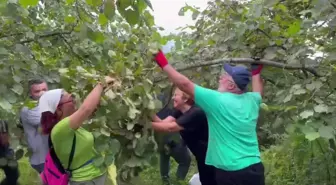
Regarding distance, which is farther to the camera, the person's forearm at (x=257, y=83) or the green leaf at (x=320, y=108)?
the person's forearm at (x=257, y=83)

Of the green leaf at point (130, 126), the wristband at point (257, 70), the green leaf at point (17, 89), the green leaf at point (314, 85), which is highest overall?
the green leaf at point (17, 89)

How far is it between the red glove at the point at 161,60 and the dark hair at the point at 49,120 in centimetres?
71

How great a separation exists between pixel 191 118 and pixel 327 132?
113cm

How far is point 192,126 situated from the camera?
4293 millimetres

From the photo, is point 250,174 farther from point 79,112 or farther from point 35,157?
point 35,157

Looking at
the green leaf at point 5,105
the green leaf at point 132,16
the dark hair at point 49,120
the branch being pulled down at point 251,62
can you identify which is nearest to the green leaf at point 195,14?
the branch being pulled down at point 251,62

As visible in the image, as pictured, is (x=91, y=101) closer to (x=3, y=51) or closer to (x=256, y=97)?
(x=3, y=51)

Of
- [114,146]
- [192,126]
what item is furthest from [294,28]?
[114,146]

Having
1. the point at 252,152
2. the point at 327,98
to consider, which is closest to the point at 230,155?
the point at 252,152

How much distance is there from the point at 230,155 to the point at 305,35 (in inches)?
37.9

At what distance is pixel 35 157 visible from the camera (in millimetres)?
5008

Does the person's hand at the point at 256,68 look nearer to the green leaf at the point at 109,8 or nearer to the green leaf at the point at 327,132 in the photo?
the green leaf at the point at 327,132

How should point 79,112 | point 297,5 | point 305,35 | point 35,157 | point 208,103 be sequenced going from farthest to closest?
point 35,157 → point 297,5 → point 305,35 → point 208,103 → point 79,112

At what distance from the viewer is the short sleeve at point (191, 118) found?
422 centimetres
